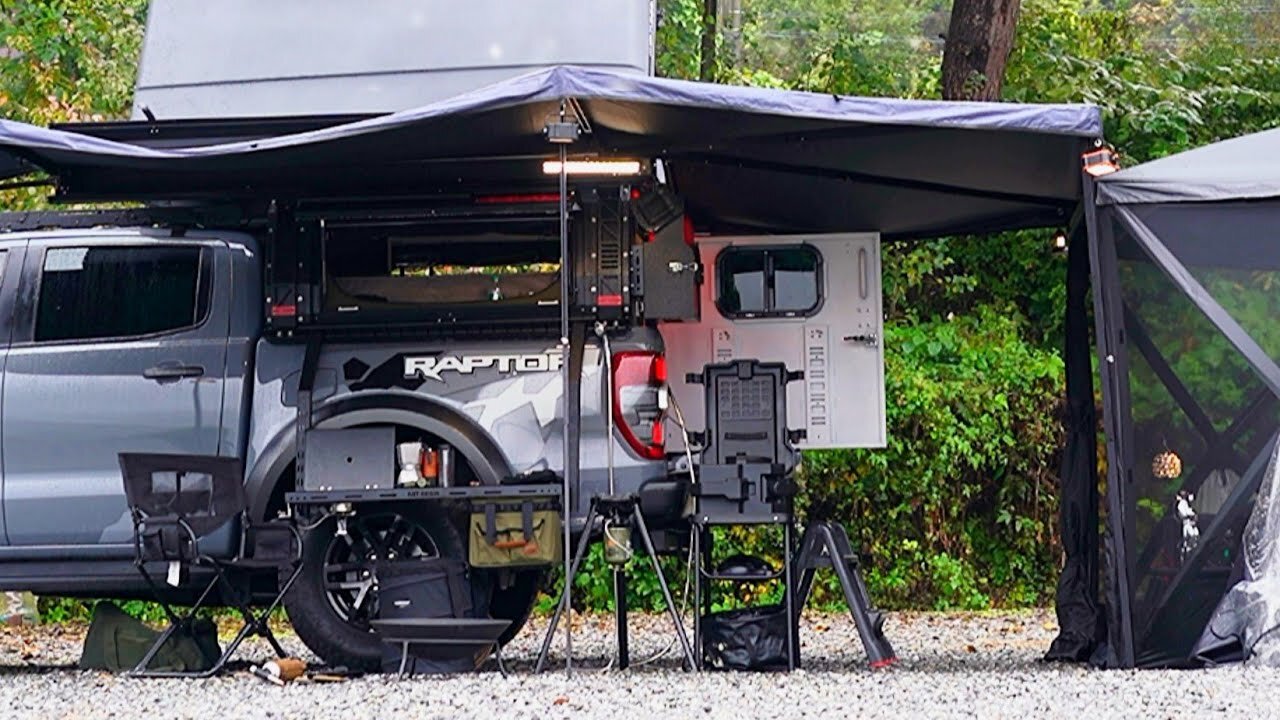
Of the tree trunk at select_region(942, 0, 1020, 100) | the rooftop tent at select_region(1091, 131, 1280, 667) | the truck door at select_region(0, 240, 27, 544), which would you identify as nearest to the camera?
the rooftop tent at select_region(1091, 131, 1280, 667)

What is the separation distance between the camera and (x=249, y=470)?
28.7 ft

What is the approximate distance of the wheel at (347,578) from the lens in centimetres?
863

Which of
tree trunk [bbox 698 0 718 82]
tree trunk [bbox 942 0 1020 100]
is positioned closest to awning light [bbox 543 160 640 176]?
tree trunk [bbox 942 0 1020 100]

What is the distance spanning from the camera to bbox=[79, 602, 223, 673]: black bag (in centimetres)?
870

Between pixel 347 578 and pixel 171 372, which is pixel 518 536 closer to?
pixel 347 578

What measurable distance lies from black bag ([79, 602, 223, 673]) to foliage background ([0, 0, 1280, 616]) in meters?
3.99

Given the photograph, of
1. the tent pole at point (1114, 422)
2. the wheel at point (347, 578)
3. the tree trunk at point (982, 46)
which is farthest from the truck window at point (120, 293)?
the tree trunk at point (982, 46)

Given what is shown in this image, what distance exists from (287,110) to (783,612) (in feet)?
10.0

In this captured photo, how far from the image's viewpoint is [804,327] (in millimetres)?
9398

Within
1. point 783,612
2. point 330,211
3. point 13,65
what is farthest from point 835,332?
point 13,65

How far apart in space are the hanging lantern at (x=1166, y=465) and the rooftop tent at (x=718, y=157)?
0.84m

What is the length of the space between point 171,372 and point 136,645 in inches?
46.0

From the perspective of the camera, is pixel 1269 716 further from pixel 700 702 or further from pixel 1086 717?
pixel 700 702

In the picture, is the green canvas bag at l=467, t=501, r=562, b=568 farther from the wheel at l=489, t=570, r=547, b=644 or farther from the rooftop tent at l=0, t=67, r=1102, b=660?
the rooftop tent at l=0, t=67, r=1102, b=660
